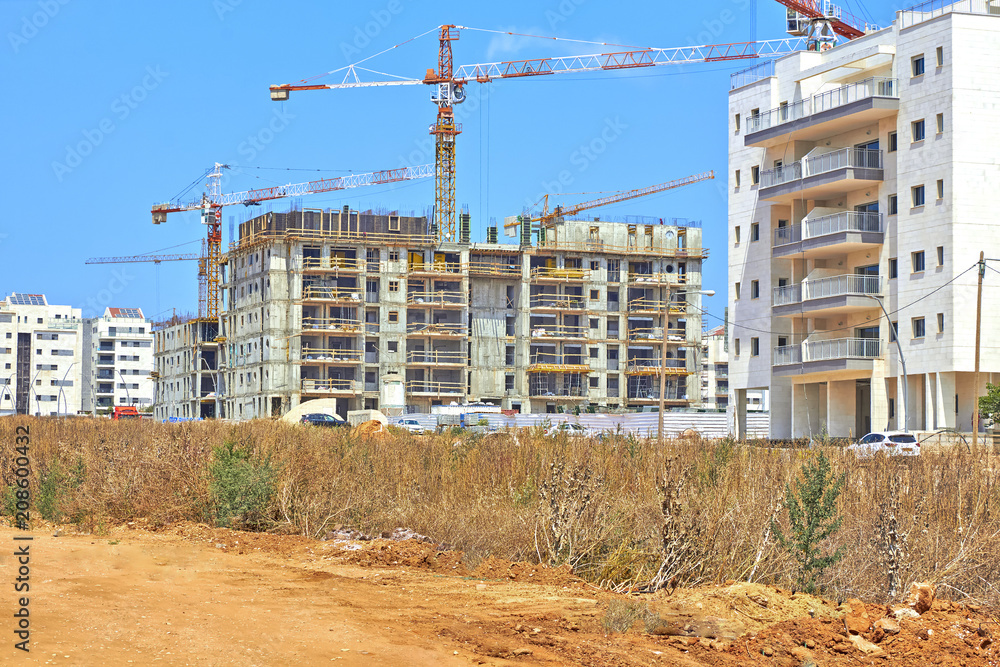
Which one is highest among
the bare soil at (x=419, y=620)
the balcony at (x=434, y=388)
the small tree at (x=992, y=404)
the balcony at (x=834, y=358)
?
the balcony at (x=834, y=358)

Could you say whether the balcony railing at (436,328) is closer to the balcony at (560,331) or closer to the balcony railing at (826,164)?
the balcony at (560,331)

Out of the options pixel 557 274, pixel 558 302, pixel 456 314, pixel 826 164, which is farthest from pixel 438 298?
pixel 826 164

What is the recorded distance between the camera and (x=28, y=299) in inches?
6555

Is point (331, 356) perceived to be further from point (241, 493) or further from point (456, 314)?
point (241, 493)

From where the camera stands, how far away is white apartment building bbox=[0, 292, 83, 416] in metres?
156

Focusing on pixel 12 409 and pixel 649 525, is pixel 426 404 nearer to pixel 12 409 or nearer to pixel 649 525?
pixel 649 525

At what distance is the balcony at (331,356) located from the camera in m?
89.6

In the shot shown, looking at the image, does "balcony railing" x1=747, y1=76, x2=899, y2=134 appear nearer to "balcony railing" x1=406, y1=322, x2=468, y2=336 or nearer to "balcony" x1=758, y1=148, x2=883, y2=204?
"balcony" x1=758, y1=148, x2=883, y2=204

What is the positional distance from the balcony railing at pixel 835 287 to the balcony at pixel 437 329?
40889 millimetres

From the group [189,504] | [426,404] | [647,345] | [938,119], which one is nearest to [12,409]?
[426,404]

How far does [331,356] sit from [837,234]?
48535mm

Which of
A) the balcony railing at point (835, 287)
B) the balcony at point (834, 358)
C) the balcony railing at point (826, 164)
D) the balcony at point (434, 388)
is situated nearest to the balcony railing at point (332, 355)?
the balcony at point (434, 388)

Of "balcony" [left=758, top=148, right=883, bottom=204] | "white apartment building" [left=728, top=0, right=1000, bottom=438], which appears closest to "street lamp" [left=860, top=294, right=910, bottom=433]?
"white apartment building" [left=728, top=0, right=1000, bottom=438]

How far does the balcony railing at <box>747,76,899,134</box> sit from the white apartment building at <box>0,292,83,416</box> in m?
121
